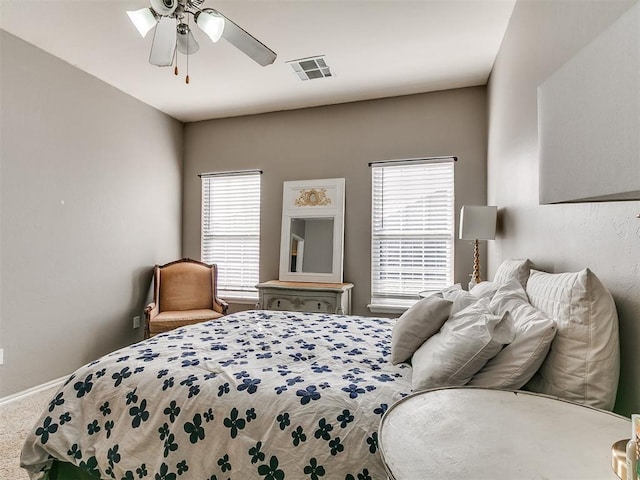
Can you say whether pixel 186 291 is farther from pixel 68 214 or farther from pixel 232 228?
pixel 68 214

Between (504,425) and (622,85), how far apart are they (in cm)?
81

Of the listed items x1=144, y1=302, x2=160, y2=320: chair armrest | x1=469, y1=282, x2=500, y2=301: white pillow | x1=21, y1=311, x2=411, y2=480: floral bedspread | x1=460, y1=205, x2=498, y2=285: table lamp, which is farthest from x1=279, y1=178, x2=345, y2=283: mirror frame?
x1=21, y1=311, x2=411, y2=480: floral bedspread

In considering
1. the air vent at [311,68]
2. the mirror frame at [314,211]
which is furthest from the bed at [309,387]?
the air vent at [311,68]

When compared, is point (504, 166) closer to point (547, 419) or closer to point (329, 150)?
point (329, 150)

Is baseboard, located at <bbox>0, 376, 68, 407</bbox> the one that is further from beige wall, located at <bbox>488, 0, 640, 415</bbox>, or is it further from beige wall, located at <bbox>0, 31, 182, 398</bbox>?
beige wall, located at <bbox>488, 0, 640, 415</bbox>

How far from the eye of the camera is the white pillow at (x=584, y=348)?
1057 millimetres

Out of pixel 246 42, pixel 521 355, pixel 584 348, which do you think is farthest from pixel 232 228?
pixel 584 348

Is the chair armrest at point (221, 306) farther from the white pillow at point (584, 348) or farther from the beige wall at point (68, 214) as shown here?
the white pillow at point (584, 348)

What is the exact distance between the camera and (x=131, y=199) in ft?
12.9

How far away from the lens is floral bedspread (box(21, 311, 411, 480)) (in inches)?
49.0

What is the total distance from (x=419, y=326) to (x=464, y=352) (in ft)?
1.14

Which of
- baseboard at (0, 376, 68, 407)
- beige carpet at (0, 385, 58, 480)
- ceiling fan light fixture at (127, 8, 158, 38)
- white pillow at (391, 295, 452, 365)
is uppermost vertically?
ceiling fan light fixture at (127, 8, 158, 38)

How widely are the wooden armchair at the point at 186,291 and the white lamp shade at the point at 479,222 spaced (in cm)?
256

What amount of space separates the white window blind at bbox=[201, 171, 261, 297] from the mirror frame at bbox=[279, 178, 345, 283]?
0.41 meters
